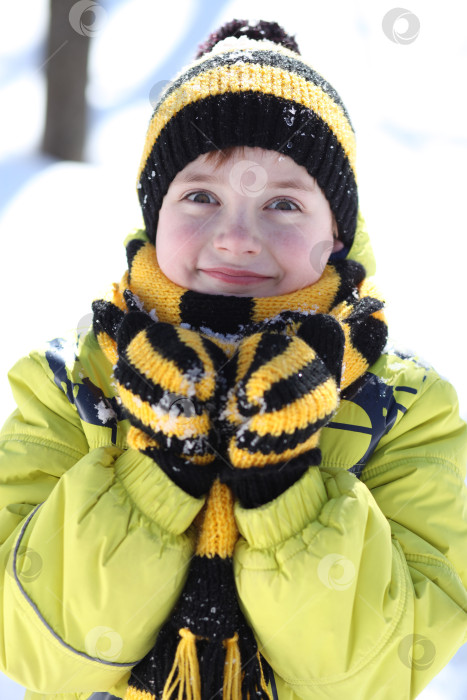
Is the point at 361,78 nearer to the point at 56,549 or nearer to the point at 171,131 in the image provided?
the point at 171,131

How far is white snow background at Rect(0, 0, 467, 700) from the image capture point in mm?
2229

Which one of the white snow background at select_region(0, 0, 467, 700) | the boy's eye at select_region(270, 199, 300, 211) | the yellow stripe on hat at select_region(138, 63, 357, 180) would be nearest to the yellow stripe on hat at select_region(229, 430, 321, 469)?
the boy's eye at select_region(270, 199, 300, 211)

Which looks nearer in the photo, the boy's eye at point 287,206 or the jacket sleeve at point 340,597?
the jacket sleeve at point 340,597

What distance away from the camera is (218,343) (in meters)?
1.01

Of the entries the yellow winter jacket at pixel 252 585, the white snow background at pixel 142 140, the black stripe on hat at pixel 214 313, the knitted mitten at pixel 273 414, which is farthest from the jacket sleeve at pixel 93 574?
the white snow background at pixel 142 140

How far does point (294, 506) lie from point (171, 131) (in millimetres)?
726

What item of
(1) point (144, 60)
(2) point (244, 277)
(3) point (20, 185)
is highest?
(1) point (144, 60)

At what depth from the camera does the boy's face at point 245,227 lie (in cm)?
106

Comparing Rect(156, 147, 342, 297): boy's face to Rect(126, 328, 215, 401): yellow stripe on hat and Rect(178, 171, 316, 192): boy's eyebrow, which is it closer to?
Rect(178, 171, 316, 192): boy's eyebrow

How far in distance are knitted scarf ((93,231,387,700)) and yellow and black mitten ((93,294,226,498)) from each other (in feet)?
0.13

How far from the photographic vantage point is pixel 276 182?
3.54ft

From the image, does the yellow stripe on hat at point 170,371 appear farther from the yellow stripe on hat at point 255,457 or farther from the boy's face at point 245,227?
the boy's face at point 245,227

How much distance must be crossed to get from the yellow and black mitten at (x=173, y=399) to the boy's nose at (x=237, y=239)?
197 millimetres

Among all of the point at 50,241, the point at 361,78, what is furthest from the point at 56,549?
the point at 361,78
